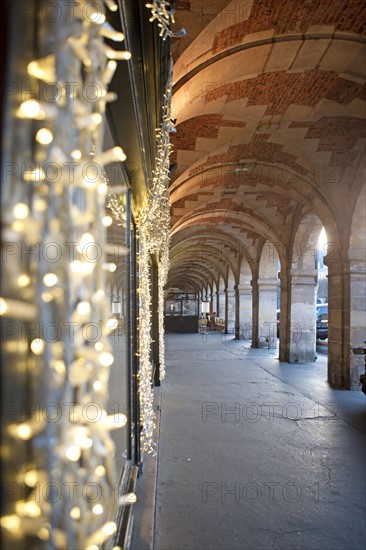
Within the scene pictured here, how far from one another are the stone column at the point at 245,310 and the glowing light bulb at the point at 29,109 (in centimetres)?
1922

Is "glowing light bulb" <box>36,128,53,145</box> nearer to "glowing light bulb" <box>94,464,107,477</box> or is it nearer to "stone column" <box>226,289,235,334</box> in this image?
"glowing light bulb" <box>94,464,107,477</box>

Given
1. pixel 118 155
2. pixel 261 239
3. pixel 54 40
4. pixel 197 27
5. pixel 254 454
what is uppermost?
pixel 197 27

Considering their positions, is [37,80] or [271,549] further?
[271,549]

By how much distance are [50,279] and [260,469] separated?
4.16m

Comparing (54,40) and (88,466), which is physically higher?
(54,40)

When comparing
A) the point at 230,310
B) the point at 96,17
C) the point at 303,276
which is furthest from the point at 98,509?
the point at 230,310

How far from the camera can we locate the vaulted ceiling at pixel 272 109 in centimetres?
441

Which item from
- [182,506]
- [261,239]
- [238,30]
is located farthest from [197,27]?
[261,239]

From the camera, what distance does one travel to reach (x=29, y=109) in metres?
0.62

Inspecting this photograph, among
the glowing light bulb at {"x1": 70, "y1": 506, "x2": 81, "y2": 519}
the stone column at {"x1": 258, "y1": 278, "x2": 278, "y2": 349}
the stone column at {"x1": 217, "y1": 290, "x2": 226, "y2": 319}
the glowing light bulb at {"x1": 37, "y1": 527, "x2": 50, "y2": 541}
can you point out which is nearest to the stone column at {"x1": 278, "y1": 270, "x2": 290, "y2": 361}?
the stone column at {"x1": 258, "y1": 278, "x2": 278, "y2": 349}

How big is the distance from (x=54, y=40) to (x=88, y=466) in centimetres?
83

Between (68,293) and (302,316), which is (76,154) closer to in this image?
(68,293)

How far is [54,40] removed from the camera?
26.9 inches

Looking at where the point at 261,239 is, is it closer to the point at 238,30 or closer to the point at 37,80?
the point at 238,30
